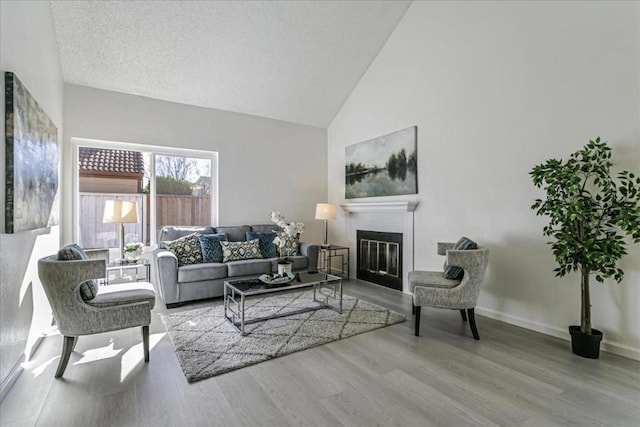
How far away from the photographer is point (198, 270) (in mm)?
3908

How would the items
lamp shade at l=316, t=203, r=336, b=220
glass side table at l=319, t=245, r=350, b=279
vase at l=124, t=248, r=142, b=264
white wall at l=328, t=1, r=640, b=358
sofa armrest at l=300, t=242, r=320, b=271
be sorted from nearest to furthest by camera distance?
white wall at l=328, t=1, r=640, b=358 < vase at l=124, t=248, r=142, b=264 < sofa armrest at l=300, t=242, r=320, b=271 < lamp shade at l=316, t=203, r=336, b=220 < glass side table at l=319, t=245, r=350, b=279

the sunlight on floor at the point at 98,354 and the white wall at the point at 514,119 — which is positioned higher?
the white wall at the point at 514,119

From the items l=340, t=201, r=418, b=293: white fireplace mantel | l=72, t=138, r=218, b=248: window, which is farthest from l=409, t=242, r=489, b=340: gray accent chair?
l=72, t=138, r=218, b=248: window

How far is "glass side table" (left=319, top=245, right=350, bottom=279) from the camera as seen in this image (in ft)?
18.7

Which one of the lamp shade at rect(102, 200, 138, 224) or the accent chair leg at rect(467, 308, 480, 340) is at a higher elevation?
the lamp shade at rect(102, 200, 138, 224)

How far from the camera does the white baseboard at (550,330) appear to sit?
8.24 ft

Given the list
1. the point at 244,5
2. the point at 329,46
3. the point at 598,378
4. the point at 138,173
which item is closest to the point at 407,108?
the point at 329,46

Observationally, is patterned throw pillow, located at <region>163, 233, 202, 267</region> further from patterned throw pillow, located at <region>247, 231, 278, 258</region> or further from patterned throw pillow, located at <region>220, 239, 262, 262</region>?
patterned throw pillow, located at <region>247, 231, 278, 258</region>

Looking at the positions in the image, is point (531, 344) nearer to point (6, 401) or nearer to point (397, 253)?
point (397, 253)

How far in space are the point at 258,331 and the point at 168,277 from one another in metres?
1.45

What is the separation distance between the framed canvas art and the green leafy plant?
12.9ft

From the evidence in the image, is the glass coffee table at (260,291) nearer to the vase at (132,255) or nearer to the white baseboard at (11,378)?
the vase at (132,255)

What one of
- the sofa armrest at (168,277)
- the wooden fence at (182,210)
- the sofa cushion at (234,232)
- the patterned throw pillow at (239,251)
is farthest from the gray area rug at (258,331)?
the wooden fence at (182,210)

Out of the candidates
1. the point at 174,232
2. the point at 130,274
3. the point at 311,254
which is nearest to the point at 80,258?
the point at 174,232
